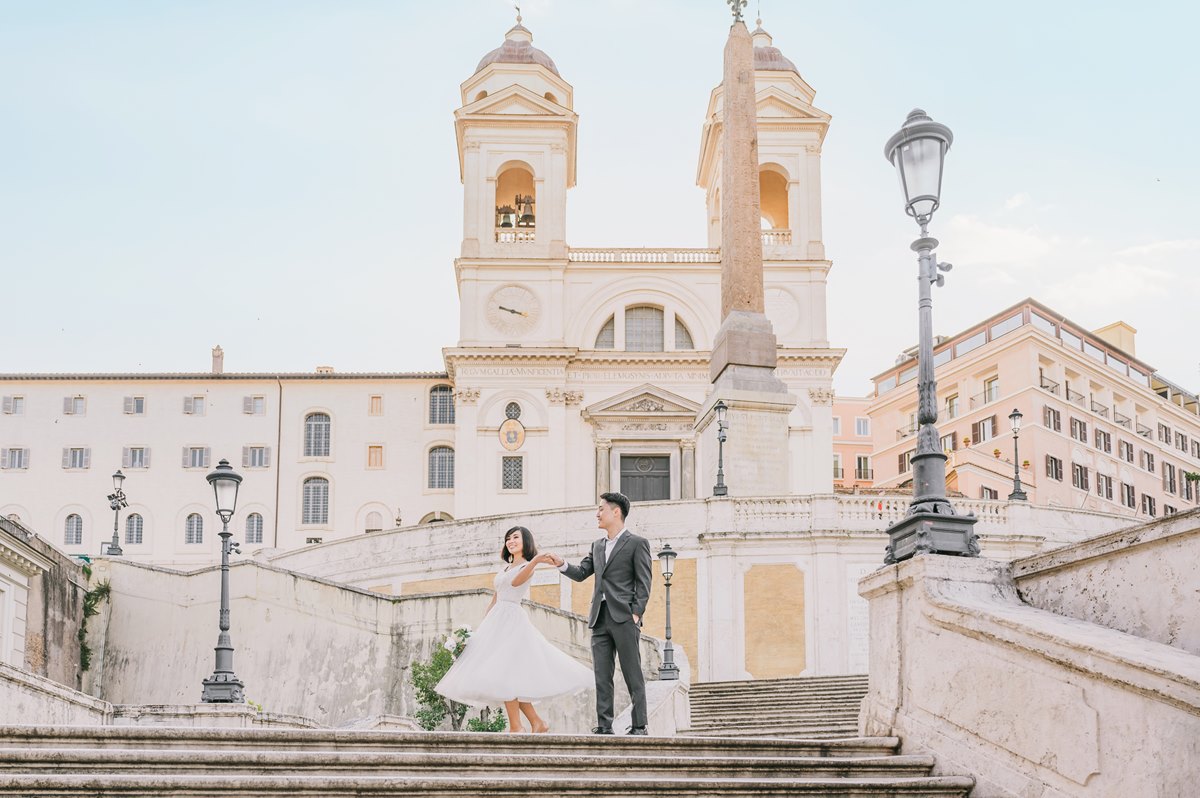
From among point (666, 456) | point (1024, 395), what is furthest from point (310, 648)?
point (1024, 395)

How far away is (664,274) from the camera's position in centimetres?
5341

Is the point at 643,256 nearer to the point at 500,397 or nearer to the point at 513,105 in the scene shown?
the point at 513,105

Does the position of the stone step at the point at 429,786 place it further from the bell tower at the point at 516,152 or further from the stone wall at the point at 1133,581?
the bell tower at the point at 516,152

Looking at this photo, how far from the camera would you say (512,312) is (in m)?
51.8

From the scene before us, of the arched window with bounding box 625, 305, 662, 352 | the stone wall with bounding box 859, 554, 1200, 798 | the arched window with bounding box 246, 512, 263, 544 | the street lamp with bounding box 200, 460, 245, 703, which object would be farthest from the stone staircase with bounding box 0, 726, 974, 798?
the arched window with bounding box 246, 512, 263, 544

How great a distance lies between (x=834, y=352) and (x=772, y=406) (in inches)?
584

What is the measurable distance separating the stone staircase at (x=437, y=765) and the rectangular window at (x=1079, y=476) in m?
59.3

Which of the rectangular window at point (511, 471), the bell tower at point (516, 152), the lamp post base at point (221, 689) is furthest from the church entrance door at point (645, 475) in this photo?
the lamp post base at point (221, 689)

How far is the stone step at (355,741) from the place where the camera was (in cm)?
821

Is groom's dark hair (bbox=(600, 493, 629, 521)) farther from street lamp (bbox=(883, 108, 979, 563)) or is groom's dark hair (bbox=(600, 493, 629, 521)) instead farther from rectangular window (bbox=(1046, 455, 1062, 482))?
rectangular window (bbox=(1046, 455, 1062, 482))

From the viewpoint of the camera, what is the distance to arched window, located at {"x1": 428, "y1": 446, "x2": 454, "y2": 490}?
54.6m

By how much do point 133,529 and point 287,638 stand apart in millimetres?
30596

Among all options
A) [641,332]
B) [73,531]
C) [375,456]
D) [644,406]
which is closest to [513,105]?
[641,332]

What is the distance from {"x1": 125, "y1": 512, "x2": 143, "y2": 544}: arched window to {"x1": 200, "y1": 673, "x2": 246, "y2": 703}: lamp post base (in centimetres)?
3827
